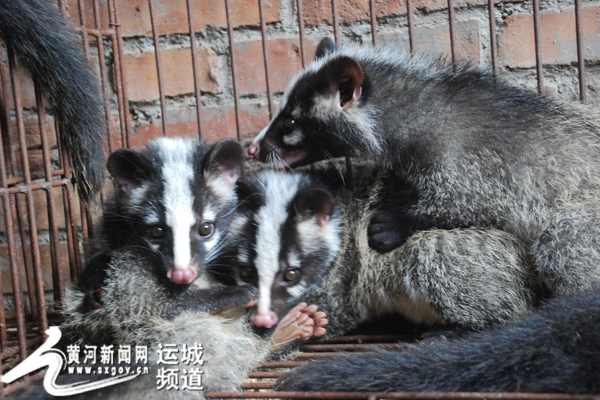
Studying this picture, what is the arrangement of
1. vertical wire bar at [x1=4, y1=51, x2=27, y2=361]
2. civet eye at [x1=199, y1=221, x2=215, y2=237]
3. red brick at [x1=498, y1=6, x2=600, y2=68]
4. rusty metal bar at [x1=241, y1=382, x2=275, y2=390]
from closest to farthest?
rusty metal bar at [x1=241, y1=382, x2=275, y2=390] → vertical wire bar at [x1=4, y1=51, x2=27, y2=361] → civet eye at [x1=199, y1=221, x2=215, y2=237] → red brick at [x1=498, y1=6, x2=600, y2=68]

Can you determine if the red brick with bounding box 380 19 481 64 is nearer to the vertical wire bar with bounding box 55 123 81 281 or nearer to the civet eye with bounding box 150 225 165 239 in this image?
the civet eye with bounding box 150 225 165 239

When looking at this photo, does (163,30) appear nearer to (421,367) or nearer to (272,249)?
(272,249)

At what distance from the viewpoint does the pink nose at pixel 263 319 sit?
167cm

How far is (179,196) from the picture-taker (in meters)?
1.76

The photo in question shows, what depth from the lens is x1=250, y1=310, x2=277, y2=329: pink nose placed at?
1.67m

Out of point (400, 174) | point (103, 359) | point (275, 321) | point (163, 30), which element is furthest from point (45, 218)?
point (400, 174)

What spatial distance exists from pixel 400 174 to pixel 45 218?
69.2 inches

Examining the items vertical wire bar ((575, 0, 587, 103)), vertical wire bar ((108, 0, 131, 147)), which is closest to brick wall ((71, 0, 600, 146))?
vertical wire bar ((575, 0, 587, 103))

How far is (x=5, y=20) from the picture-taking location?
158 centimetres

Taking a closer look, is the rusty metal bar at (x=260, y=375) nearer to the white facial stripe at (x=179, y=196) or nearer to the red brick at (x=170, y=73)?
the white facial stripe at (x=179, y=196)

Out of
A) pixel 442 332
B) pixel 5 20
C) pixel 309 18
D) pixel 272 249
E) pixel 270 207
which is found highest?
pixel 309 18

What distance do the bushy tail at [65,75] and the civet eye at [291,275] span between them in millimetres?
710

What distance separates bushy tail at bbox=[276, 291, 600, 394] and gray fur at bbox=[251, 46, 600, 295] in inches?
13.2

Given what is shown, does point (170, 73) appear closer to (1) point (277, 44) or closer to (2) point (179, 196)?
(1) point (277, 44)
